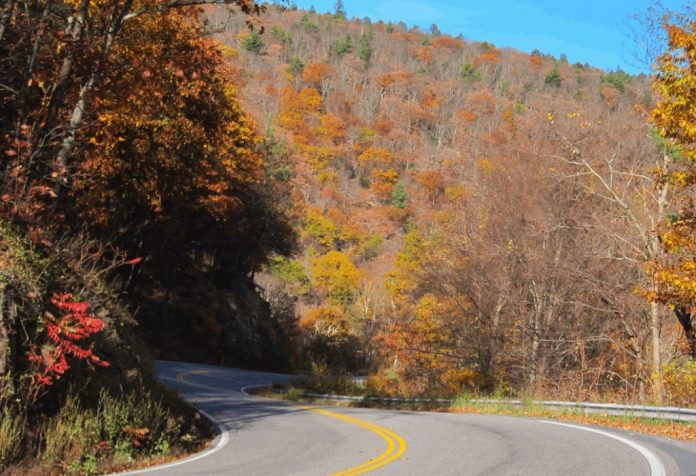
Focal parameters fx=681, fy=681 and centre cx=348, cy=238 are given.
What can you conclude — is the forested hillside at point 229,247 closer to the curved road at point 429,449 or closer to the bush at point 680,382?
the bush at point 680,382

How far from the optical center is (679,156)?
16250 mm

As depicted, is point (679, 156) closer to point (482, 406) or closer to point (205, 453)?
point (482, 406)

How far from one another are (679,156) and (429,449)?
10.5 m

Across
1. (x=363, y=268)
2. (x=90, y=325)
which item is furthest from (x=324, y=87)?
(x=90, y=325)

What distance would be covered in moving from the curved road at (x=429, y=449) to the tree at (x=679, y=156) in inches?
177

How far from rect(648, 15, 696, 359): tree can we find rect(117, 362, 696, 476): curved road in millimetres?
4503

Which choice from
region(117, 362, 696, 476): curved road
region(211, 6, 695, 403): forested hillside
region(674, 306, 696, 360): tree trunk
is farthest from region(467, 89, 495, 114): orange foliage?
region(117, 362, 696, 476): curved road

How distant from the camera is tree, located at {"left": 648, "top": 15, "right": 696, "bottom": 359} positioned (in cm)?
1346

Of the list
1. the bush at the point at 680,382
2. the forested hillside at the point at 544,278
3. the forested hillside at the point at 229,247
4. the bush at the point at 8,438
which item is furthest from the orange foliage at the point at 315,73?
the bush at the point at 8,438

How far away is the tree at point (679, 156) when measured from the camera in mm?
13461

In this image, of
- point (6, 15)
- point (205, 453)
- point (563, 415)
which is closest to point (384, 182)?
point (563, 415)

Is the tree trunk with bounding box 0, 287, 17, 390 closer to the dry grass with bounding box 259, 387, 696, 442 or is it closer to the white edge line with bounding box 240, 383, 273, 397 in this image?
the dry grass with bounding box 259, 387, 696, 442

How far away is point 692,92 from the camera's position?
13.4m

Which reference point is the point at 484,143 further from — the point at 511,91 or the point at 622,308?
the point at 511,91
